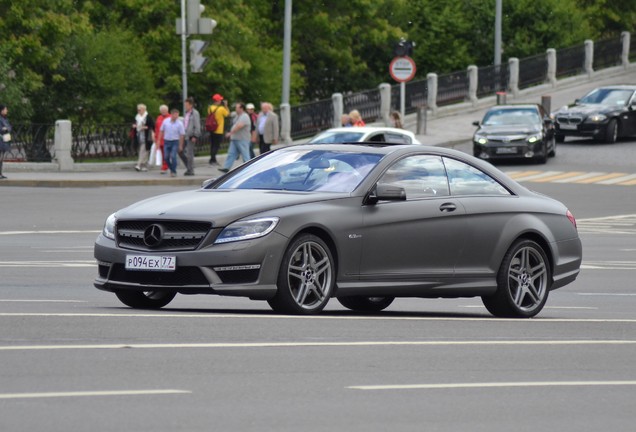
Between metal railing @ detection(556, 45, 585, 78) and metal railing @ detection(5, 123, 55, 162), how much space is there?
1130 inches

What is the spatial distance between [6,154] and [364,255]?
28.7 metres

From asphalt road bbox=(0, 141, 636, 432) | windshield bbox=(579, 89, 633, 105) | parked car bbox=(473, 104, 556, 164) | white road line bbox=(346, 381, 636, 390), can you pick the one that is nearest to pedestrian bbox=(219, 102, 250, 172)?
parked car bbox=(473, 104, 556, 164)

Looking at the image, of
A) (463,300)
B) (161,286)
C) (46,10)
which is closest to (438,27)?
(46,10)

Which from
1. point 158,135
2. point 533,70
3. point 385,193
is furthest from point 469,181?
point 533,70

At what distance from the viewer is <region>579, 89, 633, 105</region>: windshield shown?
48.4 m

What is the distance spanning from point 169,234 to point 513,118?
3155 cm

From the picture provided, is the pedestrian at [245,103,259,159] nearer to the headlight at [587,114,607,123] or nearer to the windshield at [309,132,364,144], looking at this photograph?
the windshield at [309,132,364,144]

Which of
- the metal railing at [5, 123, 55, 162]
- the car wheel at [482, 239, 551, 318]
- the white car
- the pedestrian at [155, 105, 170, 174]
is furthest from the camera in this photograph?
the metal railing at [5, 123, 55, 162]

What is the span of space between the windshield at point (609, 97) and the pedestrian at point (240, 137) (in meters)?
14.2

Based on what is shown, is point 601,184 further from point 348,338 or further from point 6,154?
point 348,338

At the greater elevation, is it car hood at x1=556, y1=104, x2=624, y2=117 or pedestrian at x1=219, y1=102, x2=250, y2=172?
car hood at x1=556, y1=104, x2=624, y2=117

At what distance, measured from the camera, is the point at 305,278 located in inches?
480

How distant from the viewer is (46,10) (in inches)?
1719

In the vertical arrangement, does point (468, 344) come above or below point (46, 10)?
below
